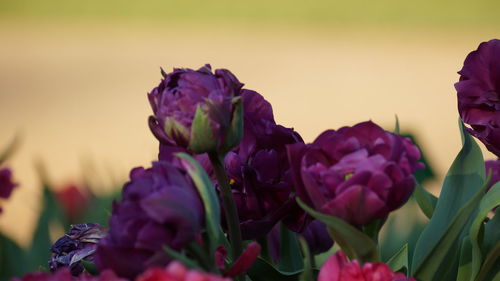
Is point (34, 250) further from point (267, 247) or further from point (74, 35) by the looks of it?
point (74, 35)

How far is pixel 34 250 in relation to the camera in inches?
33.9

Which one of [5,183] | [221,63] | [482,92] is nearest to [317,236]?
[482,92]

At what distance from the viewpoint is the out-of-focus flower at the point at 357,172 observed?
1.02 ft

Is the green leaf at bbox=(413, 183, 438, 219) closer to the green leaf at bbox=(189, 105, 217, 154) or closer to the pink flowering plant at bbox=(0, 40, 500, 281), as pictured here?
the pink flowering plant at bbox=(0, 40, 500, 281)

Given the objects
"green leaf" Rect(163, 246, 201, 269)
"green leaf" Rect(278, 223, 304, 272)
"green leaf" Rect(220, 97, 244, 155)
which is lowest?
"green leaf" Rect(278, 223, 304, 272)

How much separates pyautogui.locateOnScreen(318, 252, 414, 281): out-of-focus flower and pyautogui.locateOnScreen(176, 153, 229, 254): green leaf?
4 centimetres

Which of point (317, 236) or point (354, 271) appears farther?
point (317, 236)

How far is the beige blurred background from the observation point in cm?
281

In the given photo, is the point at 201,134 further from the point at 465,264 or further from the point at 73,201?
the point at 73,201

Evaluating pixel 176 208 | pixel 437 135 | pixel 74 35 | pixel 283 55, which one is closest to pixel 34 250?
pixel 176 208

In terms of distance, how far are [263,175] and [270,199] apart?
0.01 metres

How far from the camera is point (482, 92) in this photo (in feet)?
1.36

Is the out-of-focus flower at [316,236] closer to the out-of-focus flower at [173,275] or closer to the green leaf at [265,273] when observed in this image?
the green leaf at [265,273]

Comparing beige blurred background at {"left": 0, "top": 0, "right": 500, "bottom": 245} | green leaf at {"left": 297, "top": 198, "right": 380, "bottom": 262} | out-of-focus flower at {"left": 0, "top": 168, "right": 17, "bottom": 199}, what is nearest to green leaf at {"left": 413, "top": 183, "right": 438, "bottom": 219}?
green leaf at {"left": 297, "top": 198, "right": 380, "bottom": 262}
